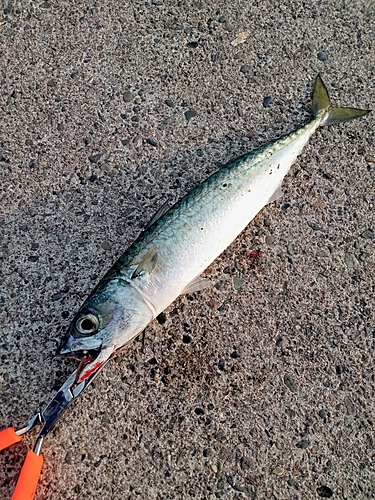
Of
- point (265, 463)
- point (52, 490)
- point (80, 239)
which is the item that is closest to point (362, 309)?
point (265, 463)

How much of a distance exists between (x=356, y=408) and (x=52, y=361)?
5.58ft

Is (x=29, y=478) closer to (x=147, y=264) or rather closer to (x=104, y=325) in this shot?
(x=104, y=325)

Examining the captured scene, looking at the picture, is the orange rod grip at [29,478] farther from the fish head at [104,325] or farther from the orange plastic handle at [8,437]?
the fish head at [104,325]

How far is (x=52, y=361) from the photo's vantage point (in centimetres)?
261

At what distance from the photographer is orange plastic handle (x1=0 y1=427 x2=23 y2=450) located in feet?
7.49

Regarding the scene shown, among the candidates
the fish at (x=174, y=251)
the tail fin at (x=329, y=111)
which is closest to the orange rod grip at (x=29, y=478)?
the fish at (x=174, y=251)

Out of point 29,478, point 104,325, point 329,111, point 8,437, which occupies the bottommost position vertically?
point 329,111

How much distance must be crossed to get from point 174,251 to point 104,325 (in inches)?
21.8

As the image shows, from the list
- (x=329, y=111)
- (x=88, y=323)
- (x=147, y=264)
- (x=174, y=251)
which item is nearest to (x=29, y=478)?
(x=88, y=323)

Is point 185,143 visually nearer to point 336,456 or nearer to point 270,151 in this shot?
point 270,151

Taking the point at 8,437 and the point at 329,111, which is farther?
the point at 329,111

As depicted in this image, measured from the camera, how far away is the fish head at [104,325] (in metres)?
2.23

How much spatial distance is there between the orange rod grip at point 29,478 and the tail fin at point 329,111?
2.67 m

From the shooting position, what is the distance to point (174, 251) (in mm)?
2533
